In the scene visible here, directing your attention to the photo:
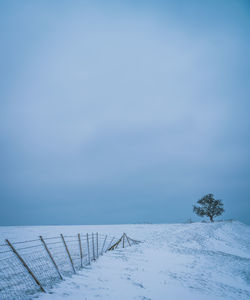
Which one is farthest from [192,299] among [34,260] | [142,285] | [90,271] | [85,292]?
[34,260]

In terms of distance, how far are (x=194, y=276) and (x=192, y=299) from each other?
2960 mm

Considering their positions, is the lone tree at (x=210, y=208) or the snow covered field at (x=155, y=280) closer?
the snow covered field at (x=155, y=280)

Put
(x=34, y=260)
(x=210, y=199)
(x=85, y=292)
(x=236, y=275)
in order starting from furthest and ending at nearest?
(x=210, y=199) → (x=34, y=260) → (x=236, y=275) → (x=85, y=292)

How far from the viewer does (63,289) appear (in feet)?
22.5

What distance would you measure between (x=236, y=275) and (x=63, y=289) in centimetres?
948

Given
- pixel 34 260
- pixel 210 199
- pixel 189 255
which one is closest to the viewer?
pixel 34 260

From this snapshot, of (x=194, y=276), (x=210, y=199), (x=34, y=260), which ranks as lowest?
(x=34, y=260)

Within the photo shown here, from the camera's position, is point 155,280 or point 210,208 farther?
point 210,208

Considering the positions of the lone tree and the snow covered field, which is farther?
the lone tree

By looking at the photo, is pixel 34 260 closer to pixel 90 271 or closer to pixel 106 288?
pixel 90 271

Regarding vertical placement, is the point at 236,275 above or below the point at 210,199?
below

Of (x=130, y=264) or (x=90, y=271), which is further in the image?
(x=130, y=264)

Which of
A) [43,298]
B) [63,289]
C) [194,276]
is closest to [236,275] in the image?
[194,276]

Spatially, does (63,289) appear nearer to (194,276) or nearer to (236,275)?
(194,276)
